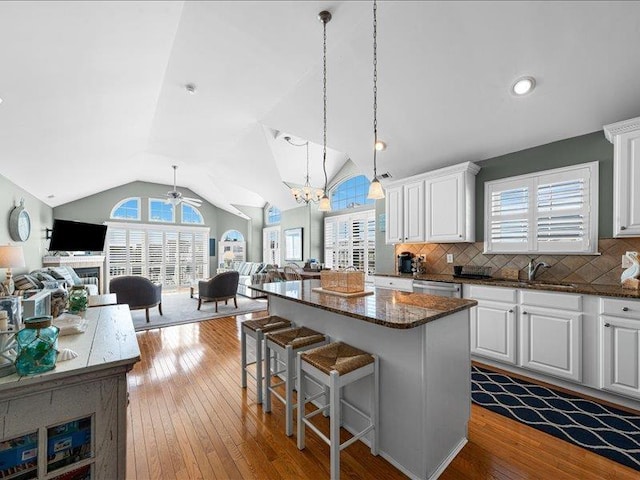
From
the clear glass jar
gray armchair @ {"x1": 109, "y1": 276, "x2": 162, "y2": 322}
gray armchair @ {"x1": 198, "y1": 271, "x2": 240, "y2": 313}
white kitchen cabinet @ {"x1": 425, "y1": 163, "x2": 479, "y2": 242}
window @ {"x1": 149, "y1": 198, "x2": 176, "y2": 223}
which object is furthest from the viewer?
window @ {"x1": 149, "y1": 198, "x2": 176, "y2": 223}

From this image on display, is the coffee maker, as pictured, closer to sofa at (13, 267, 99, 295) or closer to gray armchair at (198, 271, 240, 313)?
gray armchair at (198, 271, 240, 313)

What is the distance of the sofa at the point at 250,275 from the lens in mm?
7480

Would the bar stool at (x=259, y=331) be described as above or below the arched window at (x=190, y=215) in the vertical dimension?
below

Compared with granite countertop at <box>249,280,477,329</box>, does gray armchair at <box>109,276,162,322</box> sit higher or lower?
lower

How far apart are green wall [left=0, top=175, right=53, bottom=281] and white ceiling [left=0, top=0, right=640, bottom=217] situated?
0.40 meters

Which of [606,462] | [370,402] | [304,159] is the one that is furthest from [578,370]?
[304,159]

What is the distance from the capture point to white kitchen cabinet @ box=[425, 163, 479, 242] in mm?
3537

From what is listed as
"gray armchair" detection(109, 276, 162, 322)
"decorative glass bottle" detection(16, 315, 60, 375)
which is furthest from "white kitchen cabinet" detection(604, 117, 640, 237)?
"gray armchair" detection(109, 276, 162, 322)

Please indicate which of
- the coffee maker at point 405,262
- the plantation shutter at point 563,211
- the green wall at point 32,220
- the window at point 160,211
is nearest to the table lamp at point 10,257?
the green wall at point 32,220

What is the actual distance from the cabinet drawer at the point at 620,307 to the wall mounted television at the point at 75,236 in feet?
24.8

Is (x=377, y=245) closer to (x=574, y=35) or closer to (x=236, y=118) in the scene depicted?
(x=236, y=118)

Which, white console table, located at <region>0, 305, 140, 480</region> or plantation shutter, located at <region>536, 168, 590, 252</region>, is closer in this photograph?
white console table, located at <region>0, 305, 140, 480</region>

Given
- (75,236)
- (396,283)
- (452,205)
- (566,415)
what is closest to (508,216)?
(452,205)

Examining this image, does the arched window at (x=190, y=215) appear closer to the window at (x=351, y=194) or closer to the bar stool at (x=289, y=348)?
the window at (x=351, y=194)
